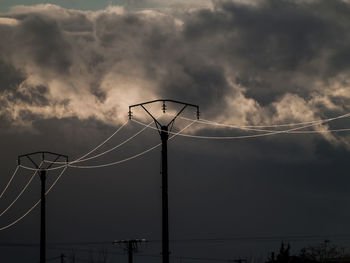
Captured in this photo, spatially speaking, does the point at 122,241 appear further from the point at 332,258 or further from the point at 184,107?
the point at 184,107

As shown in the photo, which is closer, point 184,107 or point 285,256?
point 184,107

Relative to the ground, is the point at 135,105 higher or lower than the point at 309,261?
higher

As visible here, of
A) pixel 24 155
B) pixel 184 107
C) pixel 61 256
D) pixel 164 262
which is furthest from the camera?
A: pixel 61 256

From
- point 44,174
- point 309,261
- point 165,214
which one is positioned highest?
point 44,174

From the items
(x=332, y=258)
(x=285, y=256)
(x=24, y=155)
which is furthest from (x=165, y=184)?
(x=332, y=258)

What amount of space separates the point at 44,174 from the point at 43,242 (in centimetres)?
551

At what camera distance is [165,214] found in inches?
1331

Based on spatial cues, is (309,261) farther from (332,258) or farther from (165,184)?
(165,184)

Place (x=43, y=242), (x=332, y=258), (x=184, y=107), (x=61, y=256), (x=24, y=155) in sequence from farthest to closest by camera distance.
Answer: (x=61, y=256), (x=332, y=258), (x=24, y=155), (x=43, y=242), (x=184, y=107)

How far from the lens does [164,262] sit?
33312 mm

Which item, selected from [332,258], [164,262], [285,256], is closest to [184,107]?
[164,262]

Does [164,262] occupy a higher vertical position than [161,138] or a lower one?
lower

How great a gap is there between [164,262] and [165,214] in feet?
8.08

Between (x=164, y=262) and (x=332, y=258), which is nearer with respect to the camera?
(x=164, y=262)
